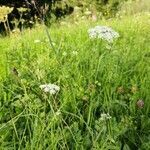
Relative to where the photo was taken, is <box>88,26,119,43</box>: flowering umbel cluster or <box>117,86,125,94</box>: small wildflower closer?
<box>88,26,119,43</box>: flowering umbel cluster

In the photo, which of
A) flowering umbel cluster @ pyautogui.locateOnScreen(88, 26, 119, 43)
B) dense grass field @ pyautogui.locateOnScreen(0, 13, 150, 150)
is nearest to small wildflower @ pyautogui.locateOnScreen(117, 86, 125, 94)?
dense grass field @ pyautogui.locateOnScreen(0, 13, 150, 150)

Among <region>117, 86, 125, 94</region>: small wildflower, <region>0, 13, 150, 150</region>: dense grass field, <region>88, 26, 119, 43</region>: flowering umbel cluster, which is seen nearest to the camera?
<region>0, 13, 150, 150</region>: dense grass field

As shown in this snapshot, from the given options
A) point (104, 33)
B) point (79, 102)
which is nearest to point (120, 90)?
point (79, 102)

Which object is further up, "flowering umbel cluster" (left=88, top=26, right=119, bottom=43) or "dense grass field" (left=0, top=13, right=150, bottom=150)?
"flowering umbel cluster" (left=88, top=26, right=119, bottom=43)

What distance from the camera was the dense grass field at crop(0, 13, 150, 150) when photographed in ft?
8.15

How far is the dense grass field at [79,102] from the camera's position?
2.48 metres

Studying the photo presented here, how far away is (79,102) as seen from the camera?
120 inches

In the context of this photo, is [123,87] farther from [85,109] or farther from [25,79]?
[25,79]

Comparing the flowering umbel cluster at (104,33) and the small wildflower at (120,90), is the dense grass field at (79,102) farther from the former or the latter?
the flowering umbel cluster at (104,33)

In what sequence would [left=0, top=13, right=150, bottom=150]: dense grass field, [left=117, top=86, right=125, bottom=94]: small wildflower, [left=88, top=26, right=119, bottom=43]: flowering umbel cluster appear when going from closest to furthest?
[left=0, top=13, right=150, bottom=150]: dense grass field, [left=88, top=26, right=119, bottom=43]: flowering umbel cluster, [left=117, top=86, right=125, bottom=94]: small wildflower

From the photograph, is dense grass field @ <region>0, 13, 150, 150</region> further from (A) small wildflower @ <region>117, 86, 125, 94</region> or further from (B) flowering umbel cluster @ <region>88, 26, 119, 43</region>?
(B) flowering umbel cluster @ <region>88, 26, 119, 43</region>

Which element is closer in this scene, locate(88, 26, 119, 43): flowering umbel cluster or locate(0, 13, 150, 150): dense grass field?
locate(0, 13, 150, 150): dense grass field

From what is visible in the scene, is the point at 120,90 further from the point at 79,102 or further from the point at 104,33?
the point at 104,33

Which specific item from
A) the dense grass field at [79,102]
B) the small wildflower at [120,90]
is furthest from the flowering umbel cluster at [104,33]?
the small wildflower at [120,90]
